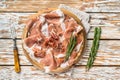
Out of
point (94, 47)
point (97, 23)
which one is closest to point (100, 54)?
point (94, 47)

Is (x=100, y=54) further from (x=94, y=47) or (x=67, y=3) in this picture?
(x=67, y=3)

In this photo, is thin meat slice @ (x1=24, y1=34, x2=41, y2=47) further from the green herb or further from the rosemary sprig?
the rosemary sprig

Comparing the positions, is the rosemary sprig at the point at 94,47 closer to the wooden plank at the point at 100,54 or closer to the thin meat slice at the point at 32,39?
the wooden plank at the point at 100,54

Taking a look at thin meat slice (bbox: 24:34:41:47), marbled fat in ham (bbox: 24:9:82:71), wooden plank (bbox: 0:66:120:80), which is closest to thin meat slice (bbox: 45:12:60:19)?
marbled fat in ham (bbox: 24:9:82:71)

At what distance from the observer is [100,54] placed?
99.6 inches

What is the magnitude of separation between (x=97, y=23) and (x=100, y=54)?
15 centimetres

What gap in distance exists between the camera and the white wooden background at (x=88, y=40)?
2.53 meters

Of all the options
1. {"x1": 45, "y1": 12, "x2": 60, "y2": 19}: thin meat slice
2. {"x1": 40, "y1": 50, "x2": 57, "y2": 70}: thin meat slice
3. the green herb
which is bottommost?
{"x1": 40, "y1": 50, "x2": 57, "y2": 70}: thin meat slice

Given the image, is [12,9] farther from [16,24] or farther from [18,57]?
[18,57]

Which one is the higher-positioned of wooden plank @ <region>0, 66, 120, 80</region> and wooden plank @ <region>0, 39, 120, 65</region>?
wooden plank @ <region>0, 39, 120, 65</region>

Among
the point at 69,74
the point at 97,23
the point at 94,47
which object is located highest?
the point at 97,23

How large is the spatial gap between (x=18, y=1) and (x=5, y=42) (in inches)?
8.1

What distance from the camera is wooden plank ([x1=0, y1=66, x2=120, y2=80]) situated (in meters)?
2.52

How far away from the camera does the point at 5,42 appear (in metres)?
2.54
